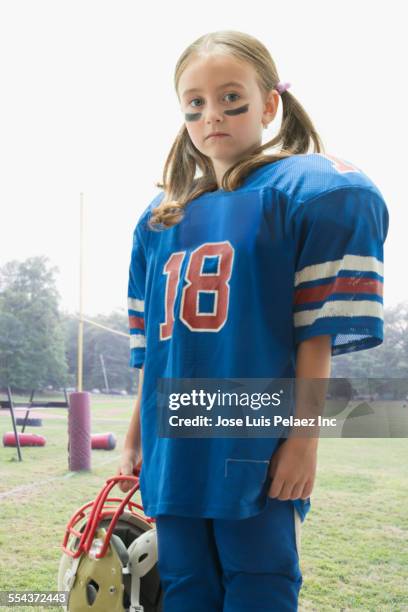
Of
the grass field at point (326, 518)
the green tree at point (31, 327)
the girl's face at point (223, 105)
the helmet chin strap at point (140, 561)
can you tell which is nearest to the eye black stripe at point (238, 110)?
the girl's face at point (223, 105)

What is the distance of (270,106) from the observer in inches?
28.9

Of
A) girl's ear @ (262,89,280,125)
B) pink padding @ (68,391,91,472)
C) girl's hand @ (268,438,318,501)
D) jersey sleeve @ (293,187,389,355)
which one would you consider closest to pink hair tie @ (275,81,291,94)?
girl's ear @ (262,89,280,125)

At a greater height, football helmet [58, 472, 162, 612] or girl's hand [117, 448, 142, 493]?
girl's hand [117, 448, 142, 493]

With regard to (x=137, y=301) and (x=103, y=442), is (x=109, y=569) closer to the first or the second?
(x=137, y=301)

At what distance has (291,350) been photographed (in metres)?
0.65

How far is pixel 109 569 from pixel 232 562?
0.16 meters

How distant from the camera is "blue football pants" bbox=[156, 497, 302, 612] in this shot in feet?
1.99

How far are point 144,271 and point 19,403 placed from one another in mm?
1918

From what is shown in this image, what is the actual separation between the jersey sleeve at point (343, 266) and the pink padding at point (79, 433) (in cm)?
155

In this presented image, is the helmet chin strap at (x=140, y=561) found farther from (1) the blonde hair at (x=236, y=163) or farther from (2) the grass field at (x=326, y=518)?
(2) the grass field at (x=326, y=518)

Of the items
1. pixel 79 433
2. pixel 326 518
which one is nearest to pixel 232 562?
pixel 326 518

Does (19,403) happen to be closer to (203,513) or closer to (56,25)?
(56,25)

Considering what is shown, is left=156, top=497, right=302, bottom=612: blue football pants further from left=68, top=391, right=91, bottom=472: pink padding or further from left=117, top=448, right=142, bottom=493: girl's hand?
left=68, top=391, right=91, bottom=472: pink padding

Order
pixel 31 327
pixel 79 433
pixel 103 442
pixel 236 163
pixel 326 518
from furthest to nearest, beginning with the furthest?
pixel 31 327, pixel 103 442, pixel 79 433, pixel 326 518, pixel 236 163
